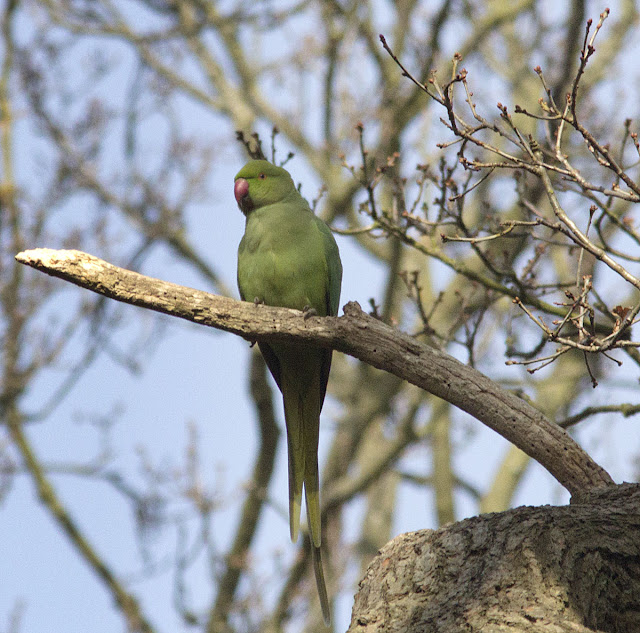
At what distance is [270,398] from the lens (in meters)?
6.80

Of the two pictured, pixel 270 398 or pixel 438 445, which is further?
pixel 438 445

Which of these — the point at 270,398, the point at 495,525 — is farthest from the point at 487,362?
the point at 495,525

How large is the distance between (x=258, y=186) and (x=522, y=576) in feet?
8.55

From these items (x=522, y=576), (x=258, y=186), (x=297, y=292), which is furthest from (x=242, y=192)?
(x=522, y=576)

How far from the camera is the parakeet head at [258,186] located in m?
4.41

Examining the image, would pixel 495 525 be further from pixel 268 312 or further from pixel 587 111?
pixel 587 111

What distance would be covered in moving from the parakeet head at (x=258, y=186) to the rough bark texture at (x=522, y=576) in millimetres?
2216

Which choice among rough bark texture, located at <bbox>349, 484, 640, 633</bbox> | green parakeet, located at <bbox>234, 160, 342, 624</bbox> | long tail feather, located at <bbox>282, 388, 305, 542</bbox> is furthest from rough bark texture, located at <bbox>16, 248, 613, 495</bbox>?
long tail feather, located at <bbox>282, 388, 305, 542</bbox>

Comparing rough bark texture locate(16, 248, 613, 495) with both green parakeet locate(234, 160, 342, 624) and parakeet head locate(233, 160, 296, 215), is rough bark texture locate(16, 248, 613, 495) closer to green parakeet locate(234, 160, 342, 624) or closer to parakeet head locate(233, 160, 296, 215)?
green parakeet locate(234, 160, 342, 624)

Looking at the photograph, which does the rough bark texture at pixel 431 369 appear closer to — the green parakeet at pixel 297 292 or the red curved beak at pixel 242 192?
the green parakeet at pixel 297 292

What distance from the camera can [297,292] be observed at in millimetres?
4023

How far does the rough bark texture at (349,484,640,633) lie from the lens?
2693 mm

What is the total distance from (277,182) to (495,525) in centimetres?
237

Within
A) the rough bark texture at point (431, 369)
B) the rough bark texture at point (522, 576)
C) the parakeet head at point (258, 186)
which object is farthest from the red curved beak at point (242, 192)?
the rough bark texture at point (522, 576)
